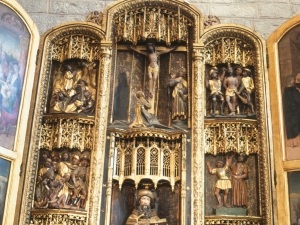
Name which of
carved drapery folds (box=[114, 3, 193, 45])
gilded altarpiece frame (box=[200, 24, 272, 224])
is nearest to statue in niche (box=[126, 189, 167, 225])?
gilded altarpiece frame (box=[200, 24, 272, 224])

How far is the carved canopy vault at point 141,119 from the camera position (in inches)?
318

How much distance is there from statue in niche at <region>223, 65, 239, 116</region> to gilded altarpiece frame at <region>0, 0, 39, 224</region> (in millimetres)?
3659

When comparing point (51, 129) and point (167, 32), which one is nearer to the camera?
point (51, 129)

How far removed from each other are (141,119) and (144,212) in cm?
171

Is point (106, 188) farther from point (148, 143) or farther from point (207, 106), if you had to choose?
point (207, 106)

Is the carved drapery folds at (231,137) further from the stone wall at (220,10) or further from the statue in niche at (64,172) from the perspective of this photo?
the statue in niche at (64,172)

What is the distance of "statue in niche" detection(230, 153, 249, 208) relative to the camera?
810 centimetres

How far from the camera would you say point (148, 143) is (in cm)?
837

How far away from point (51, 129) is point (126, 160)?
1538mm

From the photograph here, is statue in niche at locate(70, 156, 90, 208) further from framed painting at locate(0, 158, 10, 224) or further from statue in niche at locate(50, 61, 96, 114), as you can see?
framed painting at locate(0, 158, 10, 224)

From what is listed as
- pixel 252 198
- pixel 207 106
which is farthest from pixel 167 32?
pixel 252 198

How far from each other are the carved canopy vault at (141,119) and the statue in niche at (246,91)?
3cm

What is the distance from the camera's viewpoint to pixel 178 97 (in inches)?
351

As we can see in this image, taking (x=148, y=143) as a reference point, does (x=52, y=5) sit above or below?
above
